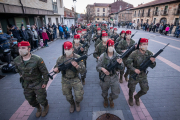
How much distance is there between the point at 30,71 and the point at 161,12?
31694 millimetres

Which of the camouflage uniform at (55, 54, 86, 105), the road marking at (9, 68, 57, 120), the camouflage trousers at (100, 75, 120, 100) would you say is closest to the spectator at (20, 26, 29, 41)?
the road marking at (9, 68, 57, 120)

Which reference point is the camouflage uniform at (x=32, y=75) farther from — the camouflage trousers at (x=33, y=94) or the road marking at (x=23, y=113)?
the road marking at (x=23, y=113)

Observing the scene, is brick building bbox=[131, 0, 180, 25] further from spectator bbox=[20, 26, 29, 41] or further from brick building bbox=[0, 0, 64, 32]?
spectator bbox=[20, 26, 29, 41]

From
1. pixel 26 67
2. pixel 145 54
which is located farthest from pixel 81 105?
pixel 145 54

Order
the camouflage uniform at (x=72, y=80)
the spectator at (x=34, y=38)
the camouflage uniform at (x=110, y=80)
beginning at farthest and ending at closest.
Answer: the spectator at (x=34, y=38) < the camouflage uniform at (x=110, y=80) < the camouflage uniform at (x=72, y=80)

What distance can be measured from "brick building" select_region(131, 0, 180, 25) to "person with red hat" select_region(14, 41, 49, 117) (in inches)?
1106

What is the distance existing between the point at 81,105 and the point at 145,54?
8.43 ft

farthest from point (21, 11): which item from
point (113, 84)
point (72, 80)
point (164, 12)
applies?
point (164, 12)

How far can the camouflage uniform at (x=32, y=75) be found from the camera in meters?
2.63

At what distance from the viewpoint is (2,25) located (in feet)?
27.2

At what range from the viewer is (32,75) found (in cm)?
271

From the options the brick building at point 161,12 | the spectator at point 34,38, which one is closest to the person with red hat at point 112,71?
the spectator at point 34,38

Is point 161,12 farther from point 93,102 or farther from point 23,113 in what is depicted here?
point 23,113

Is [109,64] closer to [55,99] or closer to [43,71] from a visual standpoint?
[43,71]
